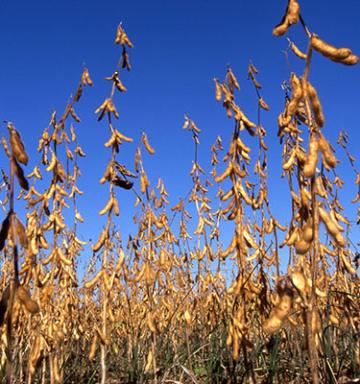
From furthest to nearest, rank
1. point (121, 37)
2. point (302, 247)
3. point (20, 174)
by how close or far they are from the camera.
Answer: point (121, 37)
point (20, 174)
point (302, 247)

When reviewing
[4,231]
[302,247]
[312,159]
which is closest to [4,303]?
[4,231]

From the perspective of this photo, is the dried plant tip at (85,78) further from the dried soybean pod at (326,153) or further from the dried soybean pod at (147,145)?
the dried soybean pod at (326,153)

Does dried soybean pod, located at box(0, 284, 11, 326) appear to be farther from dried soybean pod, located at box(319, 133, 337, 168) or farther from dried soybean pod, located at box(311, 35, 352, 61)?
dried soybean pod, located at box(311, 35, 352, 61)

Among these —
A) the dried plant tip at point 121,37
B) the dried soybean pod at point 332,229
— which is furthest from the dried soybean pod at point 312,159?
the dried plant tip at point 121,37

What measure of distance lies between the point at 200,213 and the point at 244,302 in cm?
169

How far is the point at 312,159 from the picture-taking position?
1.18 m

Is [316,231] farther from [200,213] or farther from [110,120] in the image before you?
[200,213]

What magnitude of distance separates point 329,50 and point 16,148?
91 centimetres

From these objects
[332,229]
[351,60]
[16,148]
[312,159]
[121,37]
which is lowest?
[332,229]

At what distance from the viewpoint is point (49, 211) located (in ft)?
8.09

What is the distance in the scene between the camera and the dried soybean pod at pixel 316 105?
1203 mm

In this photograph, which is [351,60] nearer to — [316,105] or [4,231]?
[316,105]

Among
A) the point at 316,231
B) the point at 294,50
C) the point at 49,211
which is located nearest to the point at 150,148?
the point at 49,211

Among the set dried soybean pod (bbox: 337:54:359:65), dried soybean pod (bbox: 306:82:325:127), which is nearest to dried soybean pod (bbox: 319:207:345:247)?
dried soybean pod (bbox: 306:82:325:127)
